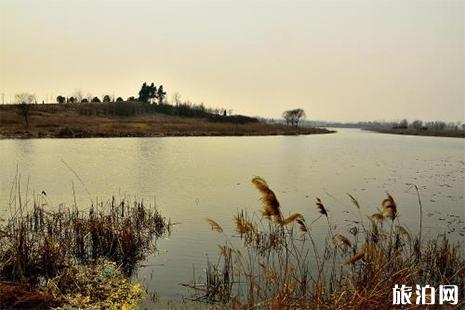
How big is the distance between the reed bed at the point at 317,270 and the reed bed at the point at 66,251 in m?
1.82

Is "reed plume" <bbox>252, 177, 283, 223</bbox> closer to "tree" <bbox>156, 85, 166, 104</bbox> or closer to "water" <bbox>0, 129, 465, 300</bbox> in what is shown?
"water" <bbox>0, 129, 465, 300</bbox>

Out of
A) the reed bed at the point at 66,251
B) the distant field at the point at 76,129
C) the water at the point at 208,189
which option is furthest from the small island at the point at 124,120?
→ the reed bed at the point at 66,251

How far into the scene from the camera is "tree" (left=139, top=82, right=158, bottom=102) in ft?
393

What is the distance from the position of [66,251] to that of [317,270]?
4721 mm

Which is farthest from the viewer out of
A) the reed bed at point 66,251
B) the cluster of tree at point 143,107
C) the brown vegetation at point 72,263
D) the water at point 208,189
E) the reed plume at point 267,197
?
the cluster of tree at point 143,107

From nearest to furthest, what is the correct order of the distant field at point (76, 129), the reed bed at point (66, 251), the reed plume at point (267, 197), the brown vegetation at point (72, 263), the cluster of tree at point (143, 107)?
the reed plume at point (267, 197) < the brown vegetation at point (72, 263) < the reed bed at point (66, 251) < the distant field at point (76, 129) < the cluster of tree at point (143, 107)

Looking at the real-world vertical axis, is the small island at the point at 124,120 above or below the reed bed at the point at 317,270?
above

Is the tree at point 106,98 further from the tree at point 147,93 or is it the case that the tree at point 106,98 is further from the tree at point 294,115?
the tree at point 294,115

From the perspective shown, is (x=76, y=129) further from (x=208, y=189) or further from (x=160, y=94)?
(x=160, y=94)

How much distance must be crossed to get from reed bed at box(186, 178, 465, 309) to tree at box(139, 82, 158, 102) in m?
116

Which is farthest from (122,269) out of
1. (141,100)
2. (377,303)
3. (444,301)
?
(141,100)

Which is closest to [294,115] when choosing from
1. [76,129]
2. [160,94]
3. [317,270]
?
[160,94]

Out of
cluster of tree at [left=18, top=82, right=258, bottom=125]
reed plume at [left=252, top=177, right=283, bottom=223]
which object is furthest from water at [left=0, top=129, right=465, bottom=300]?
cluster of tree at [left=18, top=82, right=258, bottom=125]

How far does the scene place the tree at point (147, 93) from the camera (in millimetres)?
119938
